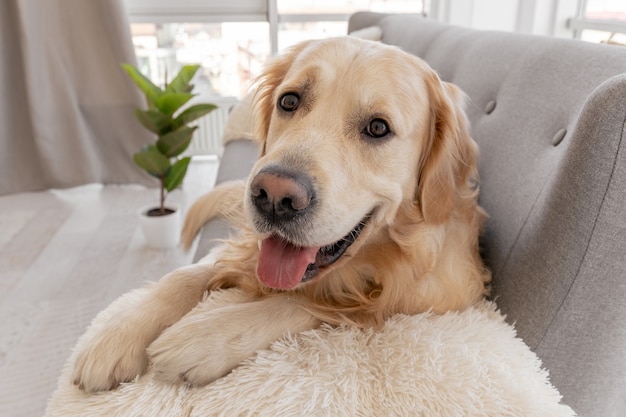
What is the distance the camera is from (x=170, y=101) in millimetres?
2498

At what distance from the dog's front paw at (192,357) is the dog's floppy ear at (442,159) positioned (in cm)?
53

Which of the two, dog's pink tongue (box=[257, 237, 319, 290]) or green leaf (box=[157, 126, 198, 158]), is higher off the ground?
dog's pink tongue (box=[257, 237, 319, 290])

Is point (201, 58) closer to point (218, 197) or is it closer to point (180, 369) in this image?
point (218, 197)

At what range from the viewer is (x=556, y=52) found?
119 cm

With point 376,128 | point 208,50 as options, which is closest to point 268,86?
point 376,128

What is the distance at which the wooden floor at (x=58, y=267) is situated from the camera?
1.95m

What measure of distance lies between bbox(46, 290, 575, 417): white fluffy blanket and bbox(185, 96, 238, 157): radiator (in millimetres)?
3517

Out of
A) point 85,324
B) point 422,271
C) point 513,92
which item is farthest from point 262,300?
point 85,324

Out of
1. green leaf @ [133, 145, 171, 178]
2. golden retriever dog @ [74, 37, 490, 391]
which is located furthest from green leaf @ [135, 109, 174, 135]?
golden retriever dog @ [74, 37, 490, 391]

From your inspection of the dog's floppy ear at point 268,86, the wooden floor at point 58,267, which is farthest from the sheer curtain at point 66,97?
the dog's floppy ear at point 268,86

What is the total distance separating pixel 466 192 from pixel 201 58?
375cm

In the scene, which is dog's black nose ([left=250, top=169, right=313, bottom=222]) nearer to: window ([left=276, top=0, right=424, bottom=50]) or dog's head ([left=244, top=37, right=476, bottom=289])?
dog's head ([left=244, top=37, right=476, bottom=289])

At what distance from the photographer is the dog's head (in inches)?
36.6

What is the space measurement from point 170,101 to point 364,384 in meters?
2.02
